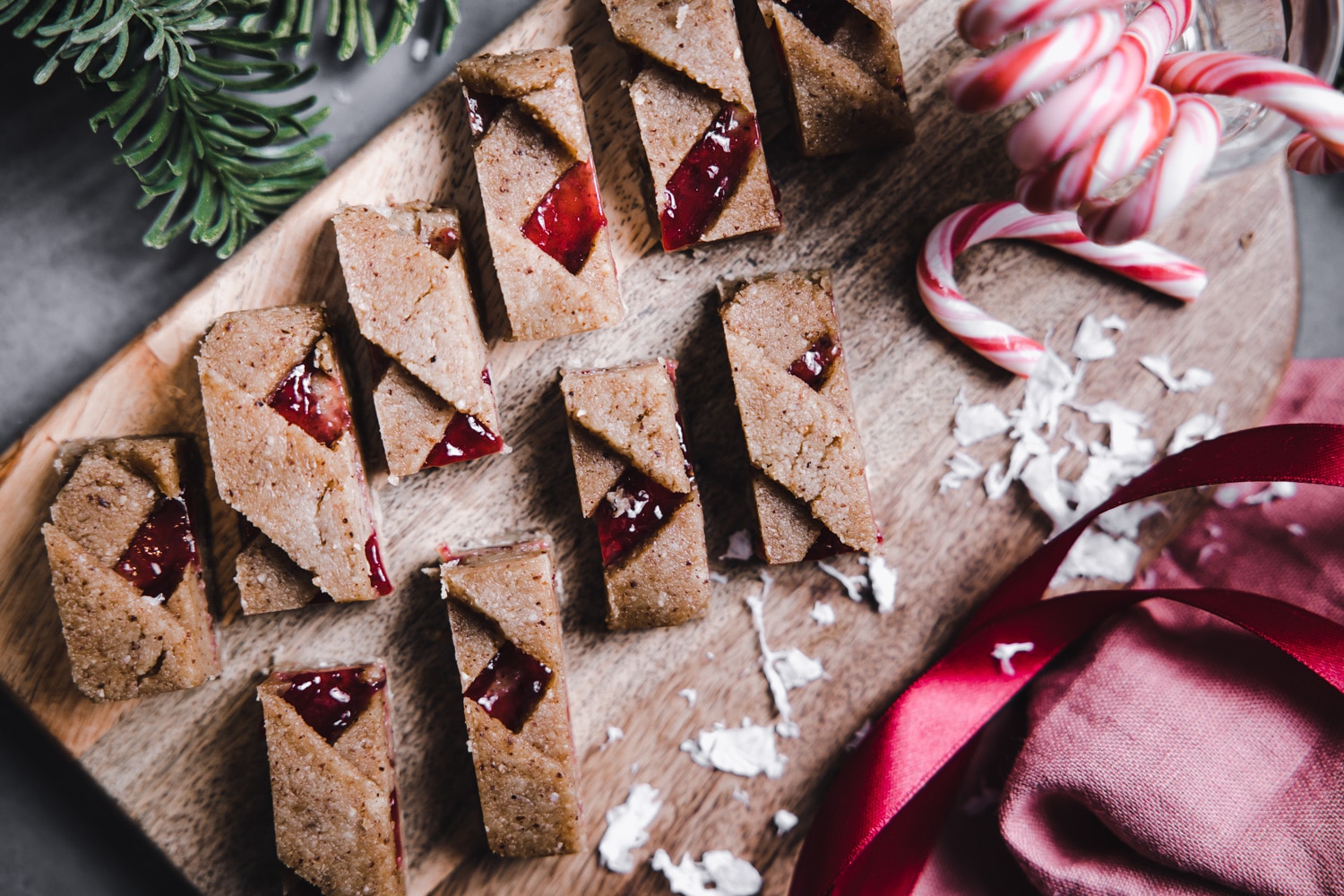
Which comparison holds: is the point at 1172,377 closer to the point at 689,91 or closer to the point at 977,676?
the point at 977,676

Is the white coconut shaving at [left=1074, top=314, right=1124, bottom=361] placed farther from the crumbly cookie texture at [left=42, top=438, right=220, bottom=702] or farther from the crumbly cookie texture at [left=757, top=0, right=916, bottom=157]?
the crumbly cookie texture at [left=42, top=438, right=220, bottom=702]

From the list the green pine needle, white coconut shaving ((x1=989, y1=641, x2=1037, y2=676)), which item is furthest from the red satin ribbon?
the green pine needle

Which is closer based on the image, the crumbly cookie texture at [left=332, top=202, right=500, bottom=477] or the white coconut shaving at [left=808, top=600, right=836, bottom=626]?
the crumbly cookie texture at [left=332, top=202, right=500, bottom=477]

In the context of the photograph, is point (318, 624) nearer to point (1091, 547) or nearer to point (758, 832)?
point (758, 832)

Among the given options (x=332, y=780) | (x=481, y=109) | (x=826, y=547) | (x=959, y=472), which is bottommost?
(x=959, y=472)

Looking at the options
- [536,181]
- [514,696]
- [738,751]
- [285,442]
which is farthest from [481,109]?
[738,751]
